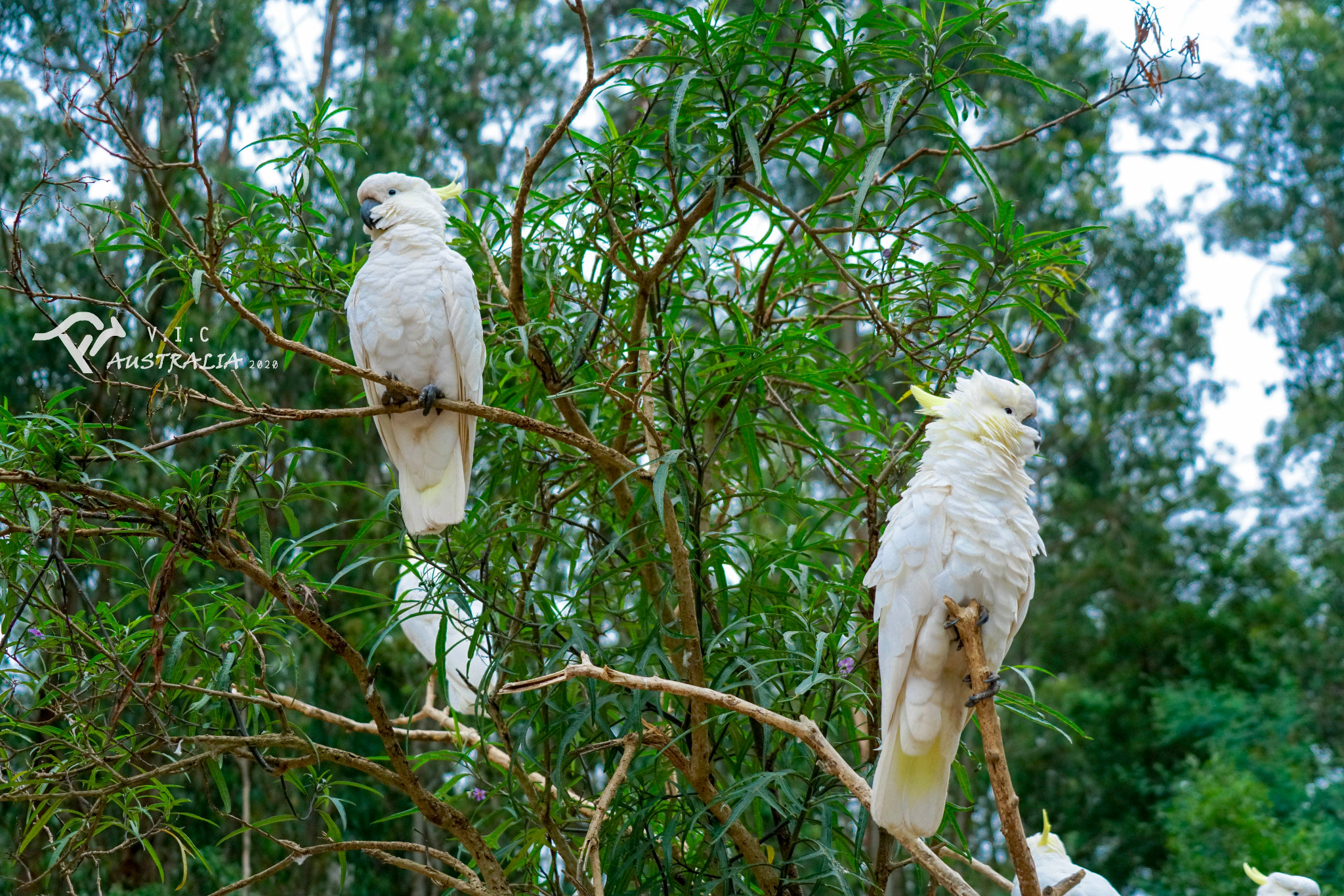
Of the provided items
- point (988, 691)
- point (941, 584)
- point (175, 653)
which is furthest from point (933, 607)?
point (175, 653)

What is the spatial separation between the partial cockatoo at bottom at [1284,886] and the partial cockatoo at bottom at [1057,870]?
0.56 meters

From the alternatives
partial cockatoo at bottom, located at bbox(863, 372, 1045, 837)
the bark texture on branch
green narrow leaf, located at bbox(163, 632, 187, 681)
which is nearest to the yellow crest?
green narrow leaf, located at bbox(163, 632, 187, 681)

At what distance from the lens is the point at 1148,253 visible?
6617mm

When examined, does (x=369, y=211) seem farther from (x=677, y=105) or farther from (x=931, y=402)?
(x=931, y=402)

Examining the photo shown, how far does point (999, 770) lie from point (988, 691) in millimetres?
111

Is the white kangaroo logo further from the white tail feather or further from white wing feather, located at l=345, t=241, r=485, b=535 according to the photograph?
the white tail feather

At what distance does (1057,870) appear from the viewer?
1.98 meters

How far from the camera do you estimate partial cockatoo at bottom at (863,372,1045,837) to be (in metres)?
1.37

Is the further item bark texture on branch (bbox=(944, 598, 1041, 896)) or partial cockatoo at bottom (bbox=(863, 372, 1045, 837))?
partial cockatoo at bottom (bbox=(863, 372, 1045, 837))

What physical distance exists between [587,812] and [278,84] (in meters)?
4.07

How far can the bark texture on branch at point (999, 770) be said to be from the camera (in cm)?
117

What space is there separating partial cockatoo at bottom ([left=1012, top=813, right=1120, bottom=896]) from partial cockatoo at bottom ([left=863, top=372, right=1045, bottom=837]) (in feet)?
2.17

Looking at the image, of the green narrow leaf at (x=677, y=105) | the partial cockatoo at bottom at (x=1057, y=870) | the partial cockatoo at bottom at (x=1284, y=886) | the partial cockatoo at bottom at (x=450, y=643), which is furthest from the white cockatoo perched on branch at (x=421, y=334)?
the partial cockatoo at bottom at (x=1284, y=886)

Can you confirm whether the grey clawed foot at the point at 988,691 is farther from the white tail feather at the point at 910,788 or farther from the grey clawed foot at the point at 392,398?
the grey clawed foot at the point at 392,398
